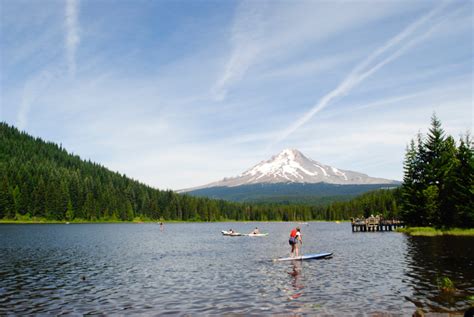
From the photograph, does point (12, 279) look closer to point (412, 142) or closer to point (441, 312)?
point (441, 312)

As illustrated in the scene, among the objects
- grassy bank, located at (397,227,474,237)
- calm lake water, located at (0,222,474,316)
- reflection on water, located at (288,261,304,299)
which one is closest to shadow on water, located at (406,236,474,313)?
calm lake water, located at (0,222,474,316)

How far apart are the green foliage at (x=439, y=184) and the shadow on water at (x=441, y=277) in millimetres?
28143

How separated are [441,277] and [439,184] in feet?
205

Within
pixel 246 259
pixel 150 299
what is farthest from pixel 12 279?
pixel 246 259

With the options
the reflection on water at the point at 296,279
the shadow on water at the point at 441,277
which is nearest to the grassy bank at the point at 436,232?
the shadow on water at the point at 441,277

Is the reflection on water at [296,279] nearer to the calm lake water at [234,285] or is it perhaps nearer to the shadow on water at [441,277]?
the calm lake water at [234,285]

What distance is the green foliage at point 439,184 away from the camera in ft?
259

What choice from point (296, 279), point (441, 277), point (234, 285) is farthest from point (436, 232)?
point (234, 285)

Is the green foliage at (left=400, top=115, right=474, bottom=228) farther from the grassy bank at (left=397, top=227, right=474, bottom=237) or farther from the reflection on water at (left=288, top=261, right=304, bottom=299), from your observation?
the reflection on water at (left=288, top=261, right=304, bottom=299)

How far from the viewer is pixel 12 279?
34469mm

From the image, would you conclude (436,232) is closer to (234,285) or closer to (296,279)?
(296,279)

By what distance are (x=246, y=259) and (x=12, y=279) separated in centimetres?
2497

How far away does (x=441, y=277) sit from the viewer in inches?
1321

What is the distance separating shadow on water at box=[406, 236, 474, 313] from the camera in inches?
960
